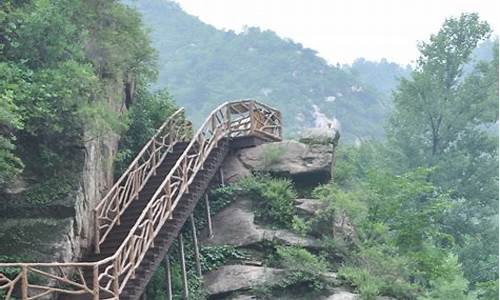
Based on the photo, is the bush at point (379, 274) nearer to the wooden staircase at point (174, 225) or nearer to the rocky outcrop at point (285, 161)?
the rocky outcrop at point (285, 161)

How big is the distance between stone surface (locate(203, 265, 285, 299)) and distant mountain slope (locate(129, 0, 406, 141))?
46.3 meters

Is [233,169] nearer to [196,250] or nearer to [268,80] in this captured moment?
[196,250]

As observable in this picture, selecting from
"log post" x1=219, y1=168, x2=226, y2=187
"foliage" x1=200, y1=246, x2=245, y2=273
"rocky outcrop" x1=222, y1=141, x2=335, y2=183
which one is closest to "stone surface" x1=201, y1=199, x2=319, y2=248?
"foliage" x1=200, y1=246, x2=245, y2=273

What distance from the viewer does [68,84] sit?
12.8 metres

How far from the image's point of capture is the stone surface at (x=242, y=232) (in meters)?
16.1

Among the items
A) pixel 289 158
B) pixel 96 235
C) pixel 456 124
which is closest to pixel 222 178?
pixel 289 158

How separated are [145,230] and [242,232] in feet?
11.7

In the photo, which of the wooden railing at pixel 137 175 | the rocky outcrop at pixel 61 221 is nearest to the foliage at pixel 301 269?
the wooden railing at pixel 137 175

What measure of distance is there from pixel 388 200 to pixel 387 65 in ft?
320

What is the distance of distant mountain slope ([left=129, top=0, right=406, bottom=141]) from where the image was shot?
67.3 metres

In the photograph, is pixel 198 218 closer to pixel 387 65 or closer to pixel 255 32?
pixel 255 32

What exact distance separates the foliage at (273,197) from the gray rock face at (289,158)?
46cm

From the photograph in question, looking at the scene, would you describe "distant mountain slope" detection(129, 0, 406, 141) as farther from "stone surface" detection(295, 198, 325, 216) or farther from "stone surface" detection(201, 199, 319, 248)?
"stone surface" detection(295, 198, 325, 216)

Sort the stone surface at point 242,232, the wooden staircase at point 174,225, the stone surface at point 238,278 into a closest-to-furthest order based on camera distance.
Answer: the wooden staircase at point 174,225, the stone surface at point 238,278, the stone surface at point 242,232
